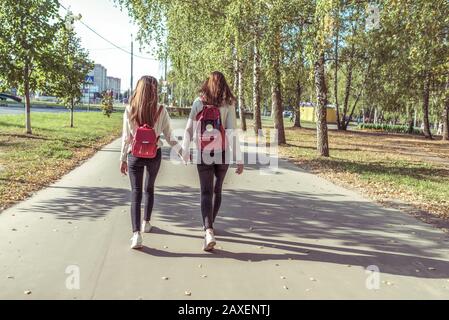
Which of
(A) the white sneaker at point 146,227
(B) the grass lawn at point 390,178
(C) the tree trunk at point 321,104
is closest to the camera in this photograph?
(A) the white sneaker at point 146,227

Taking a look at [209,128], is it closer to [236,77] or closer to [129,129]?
[129,129]

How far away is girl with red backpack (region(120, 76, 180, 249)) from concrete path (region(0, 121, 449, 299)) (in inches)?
19.7

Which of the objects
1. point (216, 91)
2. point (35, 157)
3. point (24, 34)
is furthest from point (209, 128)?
point (24, 34)

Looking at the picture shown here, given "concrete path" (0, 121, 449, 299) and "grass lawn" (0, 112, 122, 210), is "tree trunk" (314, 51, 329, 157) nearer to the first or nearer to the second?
"concrete path" (0, 121, 449, 299)

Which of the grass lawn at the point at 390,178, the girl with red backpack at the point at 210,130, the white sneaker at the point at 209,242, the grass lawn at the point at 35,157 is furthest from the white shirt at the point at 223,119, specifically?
the grass lawn at the point at 390,178

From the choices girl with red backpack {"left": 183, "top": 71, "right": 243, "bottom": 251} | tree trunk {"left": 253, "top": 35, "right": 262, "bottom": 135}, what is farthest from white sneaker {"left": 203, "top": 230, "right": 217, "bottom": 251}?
tree trunk {"left": 253, "top": 35, "right": 262, "bottom": 135}

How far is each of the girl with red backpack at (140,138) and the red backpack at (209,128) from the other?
0.47 meters

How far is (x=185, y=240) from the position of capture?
205 inches

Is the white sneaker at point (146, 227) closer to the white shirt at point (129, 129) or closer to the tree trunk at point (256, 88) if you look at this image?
the white shirt at point (129, 129)

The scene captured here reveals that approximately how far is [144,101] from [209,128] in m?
0.74

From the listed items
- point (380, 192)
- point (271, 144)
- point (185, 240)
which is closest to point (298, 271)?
point (185, 240)

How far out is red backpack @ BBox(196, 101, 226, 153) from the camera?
4910mm

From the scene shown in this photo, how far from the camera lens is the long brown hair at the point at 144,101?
192 inches
